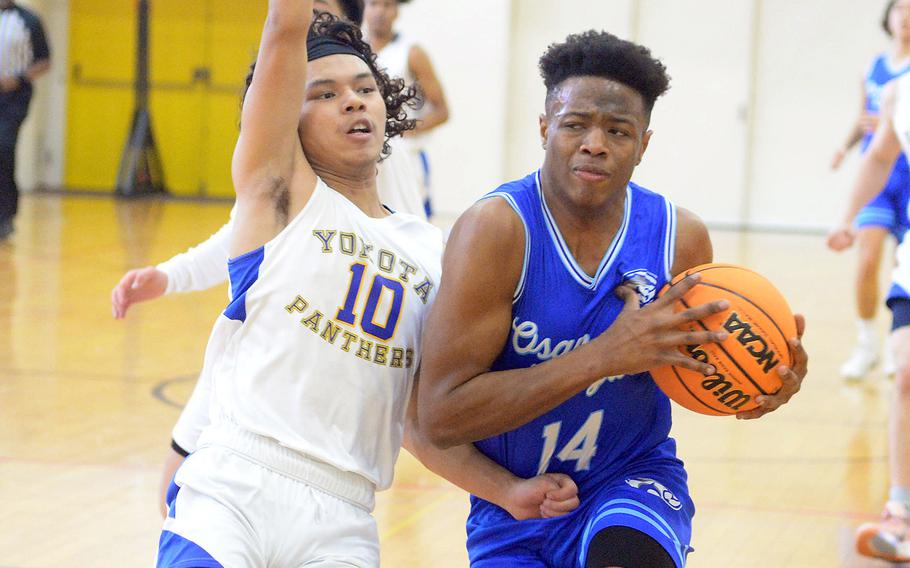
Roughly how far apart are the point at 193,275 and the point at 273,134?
45.2 inches

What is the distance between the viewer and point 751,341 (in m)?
2.48

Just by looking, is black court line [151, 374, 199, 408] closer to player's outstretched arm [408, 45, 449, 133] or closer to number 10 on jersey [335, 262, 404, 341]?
player's outstretched arm [408, 45, 449, 133]

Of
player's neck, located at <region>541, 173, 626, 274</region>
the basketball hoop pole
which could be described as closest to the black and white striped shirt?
the basketball hoop pole

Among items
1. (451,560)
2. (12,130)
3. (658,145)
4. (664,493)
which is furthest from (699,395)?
(658,145)

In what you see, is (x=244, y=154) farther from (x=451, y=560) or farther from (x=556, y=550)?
(x=451, y=560)

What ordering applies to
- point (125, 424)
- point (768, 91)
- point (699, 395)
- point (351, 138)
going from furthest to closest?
1. point (768, 91)
2. point (125, 424)
3. point (351, 138)
4. point (699, 395)

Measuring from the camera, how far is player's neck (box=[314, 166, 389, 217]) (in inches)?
109

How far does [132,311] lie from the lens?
8.42m

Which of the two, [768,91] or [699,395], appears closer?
[699,395]

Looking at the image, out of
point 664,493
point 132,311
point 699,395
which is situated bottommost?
point 132,311

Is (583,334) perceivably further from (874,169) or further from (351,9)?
(874,169)

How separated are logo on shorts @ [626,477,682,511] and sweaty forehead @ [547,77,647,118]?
2.46 feet

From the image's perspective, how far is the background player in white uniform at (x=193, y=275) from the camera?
3463 millimetres

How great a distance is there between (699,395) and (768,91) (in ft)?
47.6
